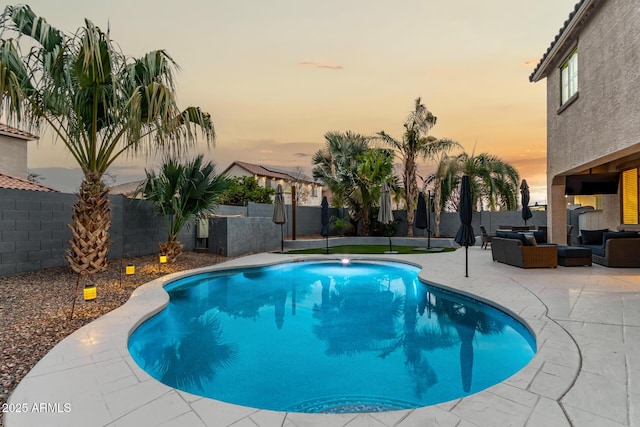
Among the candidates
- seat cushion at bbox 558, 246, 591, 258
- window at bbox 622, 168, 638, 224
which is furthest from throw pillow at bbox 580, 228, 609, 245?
seat cushion at bbox 558, 246, 591, 258

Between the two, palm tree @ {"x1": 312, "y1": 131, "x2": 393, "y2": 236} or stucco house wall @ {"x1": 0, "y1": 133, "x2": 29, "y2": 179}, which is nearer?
stucco house wall @ {"x1": 0, "y1": 133, "x2": 29, "y2": 179}

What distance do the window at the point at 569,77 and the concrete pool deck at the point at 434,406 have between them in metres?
7.32

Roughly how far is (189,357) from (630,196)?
44.3ft

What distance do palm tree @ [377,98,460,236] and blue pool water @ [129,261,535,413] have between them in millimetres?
10824

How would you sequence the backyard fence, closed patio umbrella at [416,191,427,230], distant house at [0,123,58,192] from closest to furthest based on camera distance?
the backyard fence, closed patio umbrella at [416,191,427,230], distant house at [0,123,58,192]

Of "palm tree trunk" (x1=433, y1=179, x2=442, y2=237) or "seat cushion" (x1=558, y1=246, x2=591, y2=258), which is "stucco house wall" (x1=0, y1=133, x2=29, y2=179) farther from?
"seat cushion" (x1=558, y1=246, x2=591, y2=258)

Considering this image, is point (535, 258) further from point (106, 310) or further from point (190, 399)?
point (106, 310)

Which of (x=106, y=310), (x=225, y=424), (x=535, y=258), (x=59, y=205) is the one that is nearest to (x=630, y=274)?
(x=535, y=258)

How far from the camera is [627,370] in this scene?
3025mm

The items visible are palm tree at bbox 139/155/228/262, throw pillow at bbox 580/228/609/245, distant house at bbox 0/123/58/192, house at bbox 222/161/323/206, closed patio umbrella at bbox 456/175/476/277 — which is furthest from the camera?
house at bbox 222/161/323/206

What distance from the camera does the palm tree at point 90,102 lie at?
6016 mm

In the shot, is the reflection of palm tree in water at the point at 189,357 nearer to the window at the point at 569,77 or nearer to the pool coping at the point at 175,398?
the pool coping at the point at 175,398

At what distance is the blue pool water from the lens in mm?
3439

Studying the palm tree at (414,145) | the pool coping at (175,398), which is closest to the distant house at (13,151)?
the pool coping at (175,398)
